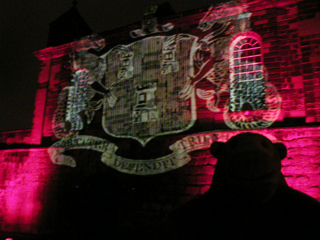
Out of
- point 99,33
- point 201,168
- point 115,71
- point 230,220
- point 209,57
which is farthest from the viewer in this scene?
point 99,33

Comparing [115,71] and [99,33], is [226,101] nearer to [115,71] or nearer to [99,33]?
[115,71]

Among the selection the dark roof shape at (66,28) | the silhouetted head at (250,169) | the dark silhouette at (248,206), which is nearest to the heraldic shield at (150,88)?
the silhouetted head at (250,169)

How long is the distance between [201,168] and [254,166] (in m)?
3.60

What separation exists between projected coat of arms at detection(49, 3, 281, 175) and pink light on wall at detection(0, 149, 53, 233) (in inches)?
27.6

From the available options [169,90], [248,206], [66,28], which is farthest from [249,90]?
[66,28]

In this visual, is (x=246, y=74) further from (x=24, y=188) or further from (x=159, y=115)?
(x=24, y=188)

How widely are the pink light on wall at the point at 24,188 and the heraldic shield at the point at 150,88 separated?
9.08 ft

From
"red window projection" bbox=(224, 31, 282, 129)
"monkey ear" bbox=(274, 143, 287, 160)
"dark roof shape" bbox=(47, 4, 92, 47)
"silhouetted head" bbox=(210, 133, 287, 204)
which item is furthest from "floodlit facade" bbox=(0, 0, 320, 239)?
"silhouetted head" bbox=(210, 133, 287, 204)

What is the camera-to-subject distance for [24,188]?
341 inches

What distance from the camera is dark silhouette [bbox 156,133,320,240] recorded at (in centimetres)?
259

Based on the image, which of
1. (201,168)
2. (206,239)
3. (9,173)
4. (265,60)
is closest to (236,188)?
(206,239)

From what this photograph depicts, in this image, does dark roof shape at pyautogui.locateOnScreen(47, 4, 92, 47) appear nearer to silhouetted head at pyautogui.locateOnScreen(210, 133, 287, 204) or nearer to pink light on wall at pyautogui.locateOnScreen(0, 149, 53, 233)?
pink light on wall at pyautogui.locateOnScreen(0, 149, 53, 233)

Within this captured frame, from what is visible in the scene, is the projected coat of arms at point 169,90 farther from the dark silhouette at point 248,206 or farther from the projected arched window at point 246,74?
the dark silhouette at point 248,206

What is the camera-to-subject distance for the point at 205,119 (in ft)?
22.1
